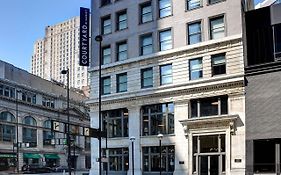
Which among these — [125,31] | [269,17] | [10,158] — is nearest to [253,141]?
[269,17]

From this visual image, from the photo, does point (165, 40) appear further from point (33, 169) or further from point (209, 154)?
point (33, 169)

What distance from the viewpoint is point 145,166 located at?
44.2 meters

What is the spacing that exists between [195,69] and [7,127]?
180 feet

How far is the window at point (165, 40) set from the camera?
146 ft

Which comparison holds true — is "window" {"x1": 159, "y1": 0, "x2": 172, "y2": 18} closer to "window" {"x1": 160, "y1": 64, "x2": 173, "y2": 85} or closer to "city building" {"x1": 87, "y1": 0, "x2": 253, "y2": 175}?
"city building" {"x1": 87, "y1": 0, "x2": 253, "y2": 175}

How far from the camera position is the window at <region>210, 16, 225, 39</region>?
40812 mm

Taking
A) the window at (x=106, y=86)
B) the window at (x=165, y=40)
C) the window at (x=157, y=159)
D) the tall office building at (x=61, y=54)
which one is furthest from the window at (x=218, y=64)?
the tall office building at (x=61, y=54)

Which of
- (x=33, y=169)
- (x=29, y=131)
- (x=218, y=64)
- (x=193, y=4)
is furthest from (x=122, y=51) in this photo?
(x=29, y=131)

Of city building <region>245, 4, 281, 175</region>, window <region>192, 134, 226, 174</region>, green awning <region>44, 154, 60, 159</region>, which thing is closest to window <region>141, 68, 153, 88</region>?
window <region>192, 134, 226, 174</region>

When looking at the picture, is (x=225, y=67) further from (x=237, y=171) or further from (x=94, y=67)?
(x=94, y=67)

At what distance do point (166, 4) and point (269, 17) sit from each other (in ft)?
37.8

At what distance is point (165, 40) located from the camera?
44.9m

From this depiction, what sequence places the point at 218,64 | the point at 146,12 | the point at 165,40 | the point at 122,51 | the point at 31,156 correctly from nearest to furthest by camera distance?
1. the point at 218,64
2. the point at 165,40
3. the point at 146,12
4. the point at 122,51
5. the point at 31,156

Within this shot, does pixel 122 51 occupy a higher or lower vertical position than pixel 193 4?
lower
